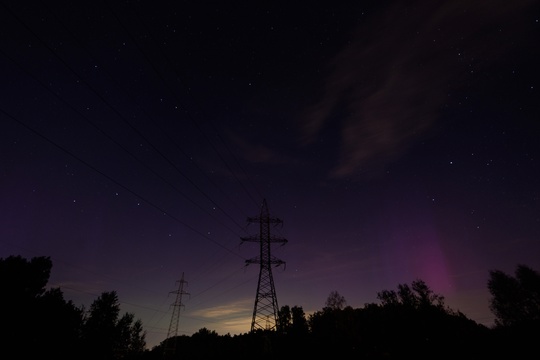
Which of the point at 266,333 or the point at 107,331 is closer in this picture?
the point at 266,333

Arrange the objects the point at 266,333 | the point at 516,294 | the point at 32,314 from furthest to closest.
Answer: the point at 516,294 → the point at 32,314 → the point at 266,333

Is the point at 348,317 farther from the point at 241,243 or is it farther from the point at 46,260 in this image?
the point at 46,260

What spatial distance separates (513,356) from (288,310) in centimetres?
10059

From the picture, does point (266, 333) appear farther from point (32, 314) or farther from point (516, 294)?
point (516, 294)

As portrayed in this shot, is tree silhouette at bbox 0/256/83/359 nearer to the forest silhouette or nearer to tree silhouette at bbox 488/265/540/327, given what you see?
the forest silhouette

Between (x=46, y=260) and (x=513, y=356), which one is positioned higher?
(x=46, y=260)

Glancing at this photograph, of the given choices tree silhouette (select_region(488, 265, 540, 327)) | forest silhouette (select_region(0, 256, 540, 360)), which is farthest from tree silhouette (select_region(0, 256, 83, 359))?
tree silhouette (select_region(488, 265, 540, 327))

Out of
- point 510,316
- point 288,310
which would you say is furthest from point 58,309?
point 510,316

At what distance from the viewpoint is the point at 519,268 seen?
69.4m

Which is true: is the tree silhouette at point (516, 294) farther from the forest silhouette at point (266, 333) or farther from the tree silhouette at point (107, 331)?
the tree silhouette at point (107, 331)

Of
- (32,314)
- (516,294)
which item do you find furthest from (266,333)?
(516,294)

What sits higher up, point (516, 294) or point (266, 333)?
point (516, 294)

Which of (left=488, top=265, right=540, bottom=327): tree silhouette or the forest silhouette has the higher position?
(left=488, top=265, right=540, bottom=327): tree silhouette

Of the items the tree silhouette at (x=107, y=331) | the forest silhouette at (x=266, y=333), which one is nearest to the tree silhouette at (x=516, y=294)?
the forest silhouette at (x=266, y=333)
